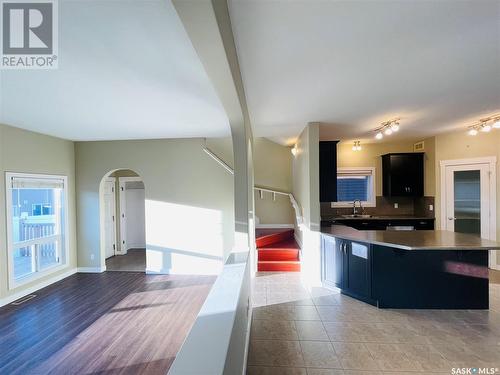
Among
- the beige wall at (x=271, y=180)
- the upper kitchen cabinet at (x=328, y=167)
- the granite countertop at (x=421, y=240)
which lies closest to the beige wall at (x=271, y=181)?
the beige wall at (x=271, y=180)

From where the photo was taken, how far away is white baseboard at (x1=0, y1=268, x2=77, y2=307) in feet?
11.7

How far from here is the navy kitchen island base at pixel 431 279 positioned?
118 inches

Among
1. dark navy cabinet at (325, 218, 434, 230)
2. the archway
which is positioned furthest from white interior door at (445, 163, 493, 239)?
the archway

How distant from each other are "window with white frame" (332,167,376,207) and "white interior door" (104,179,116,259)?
225 inches

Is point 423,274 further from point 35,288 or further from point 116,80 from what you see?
point 35,288

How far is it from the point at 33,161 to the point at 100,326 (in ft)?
10.2

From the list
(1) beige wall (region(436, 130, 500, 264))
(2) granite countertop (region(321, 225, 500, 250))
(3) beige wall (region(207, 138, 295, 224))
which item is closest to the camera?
(2) granite countertop (region(321, 225, 500, 250))

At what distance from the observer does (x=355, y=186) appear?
5.73 metres

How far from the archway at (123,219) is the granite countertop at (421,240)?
4.76 meters

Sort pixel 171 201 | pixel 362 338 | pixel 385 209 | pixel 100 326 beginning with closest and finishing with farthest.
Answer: pixel 362 338 → pixel 100 326 → pixel 171 201 → pixel 385 209

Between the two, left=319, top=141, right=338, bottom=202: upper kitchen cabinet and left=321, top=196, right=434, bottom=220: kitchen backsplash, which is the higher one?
left=319, top=141, right=338, bottom=202: upper kitchen cabinet

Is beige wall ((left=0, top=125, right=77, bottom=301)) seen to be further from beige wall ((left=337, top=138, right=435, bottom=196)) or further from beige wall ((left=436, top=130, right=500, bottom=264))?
beige wall ((left=436, top=130, right=500, bottom=264))
